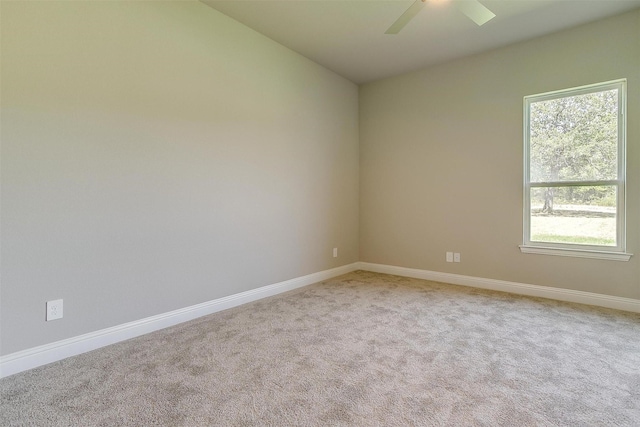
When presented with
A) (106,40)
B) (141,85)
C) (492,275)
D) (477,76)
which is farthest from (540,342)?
(106,40)

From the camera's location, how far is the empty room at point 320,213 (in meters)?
1.71

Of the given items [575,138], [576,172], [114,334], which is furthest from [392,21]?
[114,334]

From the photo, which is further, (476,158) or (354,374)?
(476,158)

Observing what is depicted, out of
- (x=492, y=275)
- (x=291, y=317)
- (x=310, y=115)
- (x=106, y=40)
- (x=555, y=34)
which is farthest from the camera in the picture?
(x=310, y=115)

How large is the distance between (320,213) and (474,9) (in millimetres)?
2576

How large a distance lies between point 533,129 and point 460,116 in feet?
2.58

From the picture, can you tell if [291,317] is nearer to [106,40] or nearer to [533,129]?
[106,40]

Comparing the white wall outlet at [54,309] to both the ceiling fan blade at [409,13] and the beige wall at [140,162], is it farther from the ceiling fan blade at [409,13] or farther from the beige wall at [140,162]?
the ceiling fan blade at [409,13]

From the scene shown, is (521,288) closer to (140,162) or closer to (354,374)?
(354,374)

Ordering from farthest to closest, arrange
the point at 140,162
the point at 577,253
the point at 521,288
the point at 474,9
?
the point at 521,288, the point at 577,253, the point at 140,162, the point at 474,9

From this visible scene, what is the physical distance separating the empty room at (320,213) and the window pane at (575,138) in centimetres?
2

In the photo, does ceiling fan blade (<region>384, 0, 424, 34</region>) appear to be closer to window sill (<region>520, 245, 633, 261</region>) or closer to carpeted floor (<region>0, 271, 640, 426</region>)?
carpeted floor (<region>0, 271, 640, 426</region>)

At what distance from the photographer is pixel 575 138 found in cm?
314

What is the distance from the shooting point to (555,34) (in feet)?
10.5
